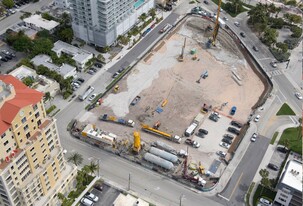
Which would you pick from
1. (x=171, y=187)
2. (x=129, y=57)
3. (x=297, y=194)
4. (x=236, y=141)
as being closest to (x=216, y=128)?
(x=236, y=141)

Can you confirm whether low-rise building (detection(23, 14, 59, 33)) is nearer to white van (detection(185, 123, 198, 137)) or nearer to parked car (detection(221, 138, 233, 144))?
white van (detection(185, 123, 198, 137))

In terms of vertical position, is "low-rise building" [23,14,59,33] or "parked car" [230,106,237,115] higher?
"low-rise building" [23,14,59,33]

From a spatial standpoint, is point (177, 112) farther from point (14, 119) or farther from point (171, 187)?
point (14, 119)

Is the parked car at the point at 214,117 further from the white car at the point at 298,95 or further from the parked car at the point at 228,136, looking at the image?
the white car at the point at 298,95

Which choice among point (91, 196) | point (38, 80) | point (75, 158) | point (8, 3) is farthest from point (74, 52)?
point (91, 196)

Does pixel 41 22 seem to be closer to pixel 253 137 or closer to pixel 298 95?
pixel 253 137

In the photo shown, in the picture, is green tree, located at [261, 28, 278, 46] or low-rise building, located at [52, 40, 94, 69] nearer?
low-rise building, located at [52, 40, 94, 69]

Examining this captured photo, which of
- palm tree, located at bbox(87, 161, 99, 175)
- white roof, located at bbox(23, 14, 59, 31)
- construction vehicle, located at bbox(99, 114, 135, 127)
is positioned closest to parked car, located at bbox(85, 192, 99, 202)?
palm tree, located at bbox(87, 161, 99, 175)
